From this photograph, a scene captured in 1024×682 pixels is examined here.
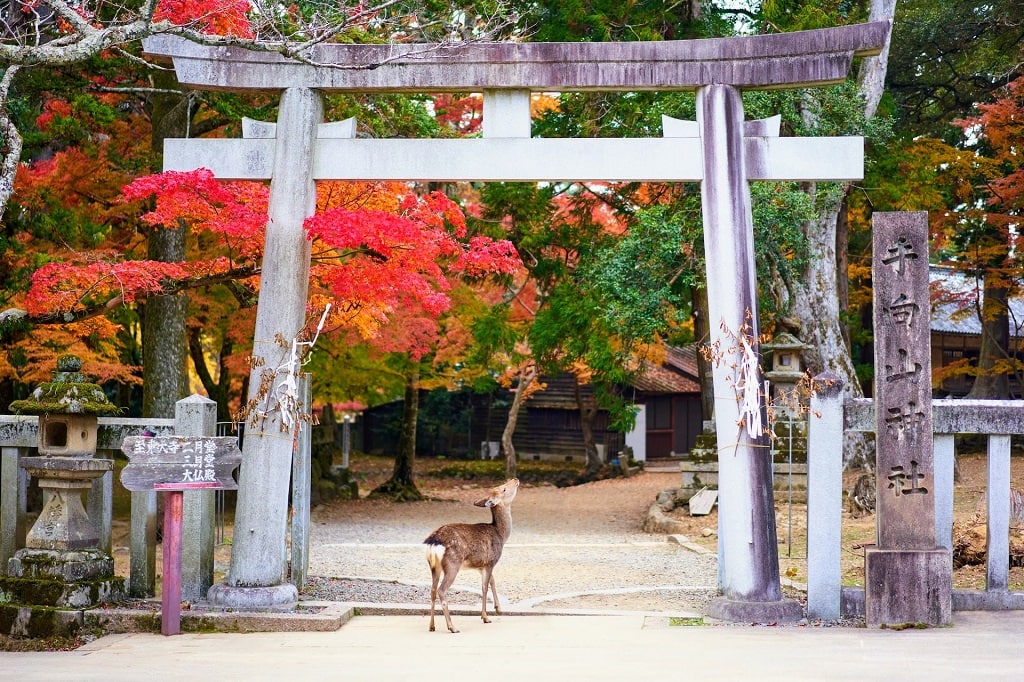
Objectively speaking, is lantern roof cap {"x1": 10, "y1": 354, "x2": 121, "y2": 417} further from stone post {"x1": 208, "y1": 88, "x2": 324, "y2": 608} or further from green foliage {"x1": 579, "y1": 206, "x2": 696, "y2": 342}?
green foliage {"x1": 579, "y1": 206, "x2": 696, "y2": 342}

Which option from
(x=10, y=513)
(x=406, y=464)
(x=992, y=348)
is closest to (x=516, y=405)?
(x=406, y=464)

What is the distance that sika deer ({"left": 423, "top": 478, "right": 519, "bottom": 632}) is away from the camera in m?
8.09

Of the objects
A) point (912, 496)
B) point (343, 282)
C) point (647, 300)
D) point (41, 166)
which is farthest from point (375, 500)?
point (912, 496)

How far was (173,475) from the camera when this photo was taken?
8.10m

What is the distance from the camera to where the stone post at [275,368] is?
29.5 ft

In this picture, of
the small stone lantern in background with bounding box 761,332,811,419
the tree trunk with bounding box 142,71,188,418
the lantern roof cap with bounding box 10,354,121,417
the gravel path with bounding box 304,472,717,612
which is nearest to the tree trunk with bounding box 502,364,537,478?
the gravel path with bounding box 304,472,717,612

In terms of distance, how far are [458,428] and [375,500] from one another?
39.2ft

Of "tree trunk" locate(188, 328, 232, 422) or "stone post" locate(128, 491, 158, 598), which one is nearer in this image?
"stone post" locate(128, 491, 158, 598)

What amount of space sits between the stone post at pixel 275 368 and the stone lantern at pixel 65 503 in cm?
105

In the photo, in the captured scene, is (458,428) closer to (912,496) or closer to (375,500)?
(375,500)

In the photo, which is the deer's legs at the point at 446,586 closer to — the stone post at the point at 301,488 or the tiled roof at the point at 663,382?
the stone post at the point at 301,488

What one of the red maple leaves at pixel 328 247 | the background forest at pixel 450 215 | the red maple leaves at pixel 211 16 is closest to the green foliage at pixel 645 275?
the background forest at pixel 450 215

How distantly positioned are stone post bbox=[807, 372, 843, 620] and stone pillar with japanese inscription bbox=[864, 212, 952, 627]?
0.32 m

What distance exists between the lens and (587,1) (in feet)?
58.8
